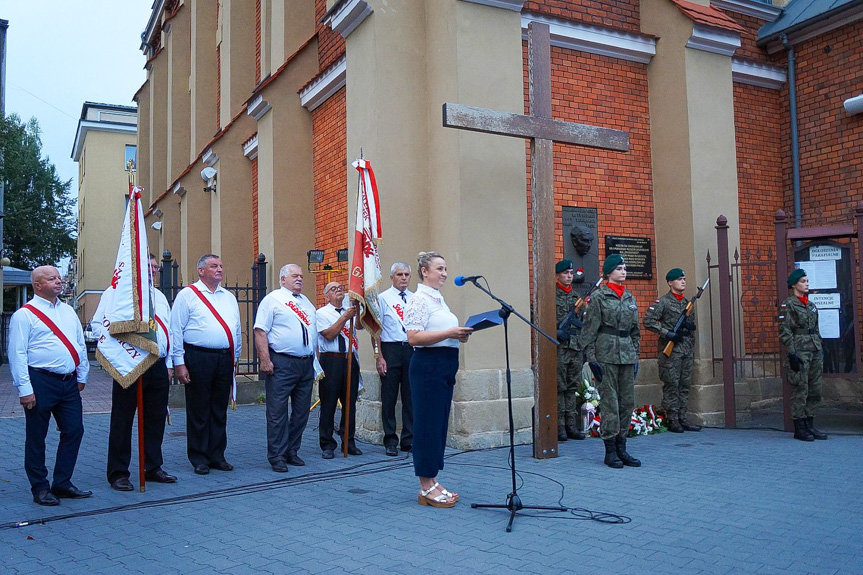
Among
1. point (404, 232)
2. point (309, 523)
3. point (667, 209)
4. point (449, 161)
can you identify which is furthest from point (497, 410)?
point (667, 209)

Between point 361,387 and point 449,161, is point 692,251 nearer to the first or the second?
point 449,161

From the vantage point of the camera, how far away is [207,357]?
6.89 m

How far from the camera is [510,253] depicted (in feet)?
27.1

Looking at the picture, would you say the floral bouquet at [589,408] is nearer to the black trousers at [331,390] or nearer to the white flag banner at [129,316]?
the black trousers at [331,390]

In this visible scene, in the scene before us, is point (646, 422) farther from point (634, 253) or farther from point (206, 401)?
point (206, 401)

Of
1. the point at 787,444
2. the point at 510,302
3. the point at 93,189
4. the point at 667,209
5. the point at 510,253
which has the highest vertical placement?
the point at 93,189

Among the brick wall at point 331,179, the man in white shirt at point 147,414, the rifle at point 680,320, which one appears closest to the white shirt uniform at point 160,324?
the man in white shirt at point 147,414

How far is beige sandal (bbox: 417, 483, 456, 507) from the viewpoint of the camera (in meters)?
5.43

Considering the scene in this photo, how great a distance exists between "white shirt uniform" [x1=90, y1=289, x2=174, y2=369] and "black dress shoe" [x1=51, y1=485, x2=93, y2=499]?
1.26 metres

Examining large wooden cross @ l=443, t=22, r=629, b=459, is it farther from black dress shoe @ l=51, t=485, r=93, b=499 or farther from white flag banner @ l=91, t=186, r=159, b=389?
black dress shoe @ l=51, t=485, r=93, b=499

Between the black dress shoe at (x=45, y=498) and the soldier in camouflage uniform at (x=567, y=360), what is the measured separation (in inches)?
206

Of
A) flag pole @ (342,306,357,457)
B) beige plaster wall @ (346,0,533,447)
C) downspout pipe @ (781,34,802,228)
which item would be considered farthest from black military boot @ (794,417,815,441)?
flag pole @ (342,306,357,457)

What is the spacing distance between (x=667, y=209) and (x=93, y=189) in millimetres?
37922

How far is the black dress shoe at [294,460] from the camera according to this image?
7207mm
